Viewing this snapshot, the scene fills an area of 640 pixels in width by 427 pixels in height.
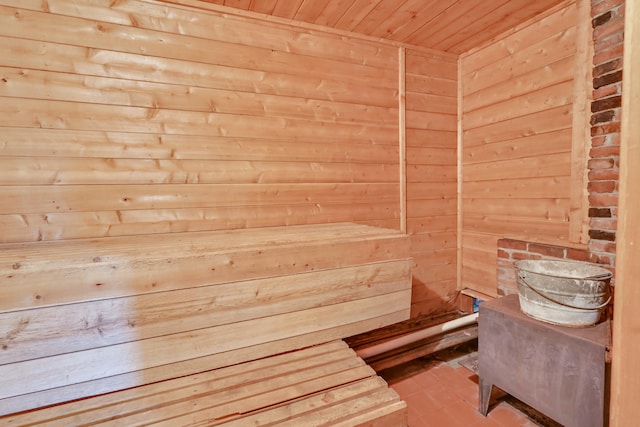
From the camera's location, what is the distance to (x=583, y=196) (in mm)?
2090

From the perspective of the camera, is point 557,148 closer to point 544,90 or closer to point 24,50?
point 544,90

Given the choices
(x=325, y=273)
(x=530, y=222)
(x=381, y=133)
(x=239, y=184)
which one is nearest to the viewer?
(x=325, y=273)

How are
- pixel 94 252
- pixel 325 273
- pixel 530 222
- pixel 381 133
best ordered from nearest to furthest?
pixel 94 252
pixel 325 273
pixel 530 222
pixel 381 133

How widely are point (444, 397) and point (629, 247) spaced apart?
1940 mm

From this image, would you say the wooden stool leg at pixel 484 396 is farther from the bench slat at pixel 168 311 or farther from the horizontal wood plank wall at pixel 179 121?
the horizontal wood plank wall at pixel 179 121

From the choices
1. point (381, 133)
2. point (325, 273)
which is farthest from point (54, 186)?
point (381, 133)

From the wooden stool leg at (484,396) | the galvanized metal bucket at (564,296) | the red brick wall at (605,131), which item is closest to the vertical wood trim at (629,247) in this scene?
the galvanized metal bucket at (564,296)

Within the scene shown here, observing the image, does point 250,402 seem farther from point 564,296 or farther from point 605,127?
point 605,127

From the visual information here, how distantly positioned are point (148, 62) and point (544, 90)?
275cm

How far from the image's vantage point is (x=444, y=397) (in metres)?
2.14

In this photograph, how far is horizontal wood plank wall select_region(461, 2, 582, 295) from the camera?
2193 mm

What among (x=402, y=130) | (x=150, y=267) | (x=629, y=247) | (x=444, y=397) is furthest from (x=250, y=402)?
(x=402, y=130)

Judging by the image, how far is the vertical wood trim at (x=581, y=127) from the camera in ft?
6.59

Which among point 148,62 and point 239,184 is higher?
point 148,62
